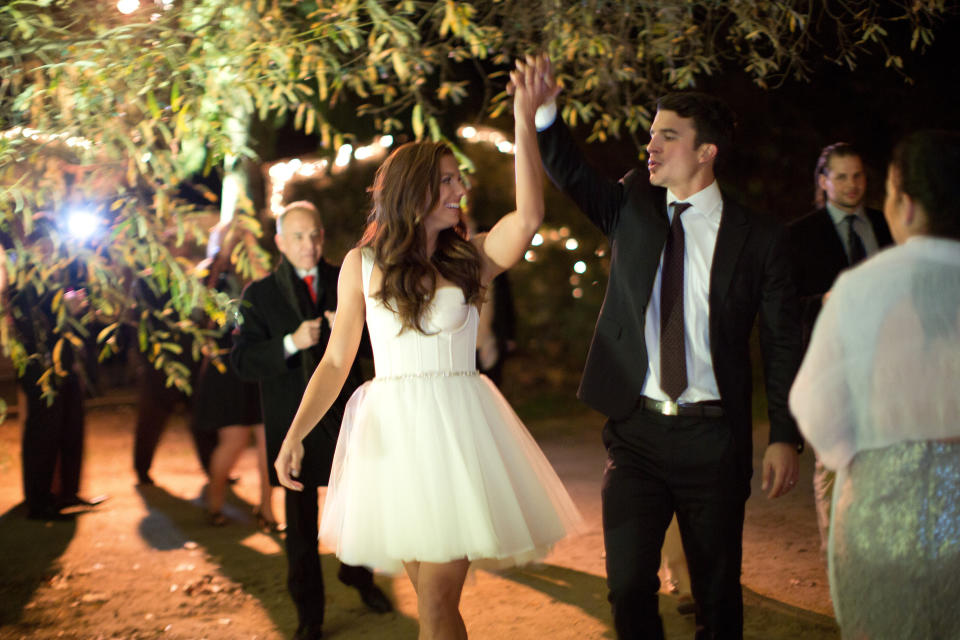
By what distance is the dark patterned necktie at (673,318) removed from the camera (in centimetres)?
339

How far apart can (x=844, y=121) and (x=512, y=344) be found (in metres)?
8.35

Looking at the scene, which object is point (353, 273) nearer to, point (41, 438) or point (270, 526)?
point (270, 526)

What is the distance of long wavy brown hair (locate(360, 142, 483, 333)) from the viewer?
3.33 m

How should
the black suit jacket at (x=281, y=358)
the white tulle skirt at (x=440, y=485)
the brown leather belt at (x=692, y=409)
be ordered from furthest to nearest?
the black suit jacket at (x=281, y=358), the brown leather belt at (x=692, y=409), the white tulle skirt at (x=440, y=485)

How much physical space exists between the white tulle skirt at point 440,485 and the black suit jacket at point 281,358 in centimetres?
121

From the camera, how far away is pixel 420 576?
321cm

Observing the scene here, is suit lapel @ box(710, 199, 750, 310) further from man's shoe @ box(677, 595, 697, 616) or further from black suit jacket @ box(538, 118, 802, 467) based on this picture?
man's shoe @ box(677, 595, 697, 616)

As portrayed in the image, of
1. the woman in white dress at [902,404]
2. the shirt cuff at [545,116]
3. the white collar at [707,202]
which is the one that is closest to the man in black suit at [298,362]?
the shirt cuff at [545,116]

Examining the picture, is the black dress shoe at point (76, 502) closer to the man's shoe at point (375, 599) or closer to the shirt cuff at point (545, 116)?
the man's shoe at point (375, 599)

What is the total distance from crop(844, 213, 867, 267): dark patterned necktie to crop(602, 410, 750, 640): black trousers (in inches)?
73.4

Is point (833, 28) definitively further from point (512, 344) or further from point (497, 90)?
point (512, 344)

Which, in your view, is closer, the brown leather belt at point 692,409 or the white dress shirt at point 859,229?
the brown leather belt at point 692,409

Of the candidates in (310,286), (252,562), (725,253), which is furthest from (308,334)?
(252,562)

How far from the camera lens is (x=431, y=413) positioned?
3.28 meters
